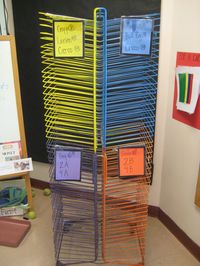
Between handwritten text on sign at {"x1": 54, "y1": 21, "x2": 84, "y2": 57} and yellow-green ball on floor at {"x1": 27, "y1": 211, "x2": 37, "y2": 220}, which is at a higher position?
handwritten text on sign at {"x1": 54, "y1": 21, "x2": 84, "y2": 57}

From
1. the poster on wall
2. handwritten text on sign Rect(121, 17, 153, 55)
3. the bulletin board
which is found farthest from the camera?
the bulletin board

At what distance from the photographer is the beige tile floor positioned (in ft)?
5.45

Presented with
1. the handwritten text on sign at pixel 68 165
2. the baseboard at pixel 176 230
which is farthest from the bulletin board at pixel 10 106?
the baseboard at pixel 176 230

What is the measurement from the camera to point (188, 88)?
1.51 m

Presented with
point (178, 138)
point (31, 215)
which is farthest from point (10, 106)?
point (178, 138)

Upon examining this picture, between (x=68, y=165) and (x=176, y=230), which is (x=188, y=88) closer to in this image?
(x=68, y=165)

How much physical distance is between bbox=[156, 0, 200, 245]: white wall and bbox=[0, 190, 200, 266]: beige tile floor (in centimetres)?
13

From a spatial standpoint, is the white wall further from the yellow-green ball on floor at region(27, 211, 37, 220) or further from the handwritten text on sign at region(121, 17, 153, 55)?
the yellow-green ball on floor at region(27, 211, 37, 220)

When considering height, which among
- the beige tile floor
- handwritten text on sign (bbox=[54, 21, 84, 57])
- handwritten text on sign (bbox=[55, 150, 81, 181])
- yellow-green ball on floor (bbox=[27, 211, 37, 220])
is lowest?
the beige tile floor

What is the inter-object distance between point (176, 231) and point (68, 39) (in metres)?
1.47

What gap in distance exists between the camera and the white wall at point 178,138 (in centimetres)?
150

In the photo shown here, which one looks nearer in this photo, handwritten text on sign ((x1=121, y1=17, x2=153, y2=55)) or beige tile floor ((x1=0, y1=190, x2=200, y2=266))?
handwritten text on sign ((x1=121, y1=17, x2=153, y2=55))

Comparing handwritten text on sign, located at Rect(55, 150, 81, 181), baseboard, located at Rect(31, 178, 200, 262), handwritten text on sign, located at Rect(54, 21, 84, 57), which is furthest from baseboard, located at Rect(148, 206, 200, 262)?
handwritten text on sign, located at Rect(54, 21, 84, 57)

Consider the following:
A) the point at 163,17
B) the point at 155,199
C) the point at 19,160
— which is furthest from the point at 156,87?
the point at 19,160
